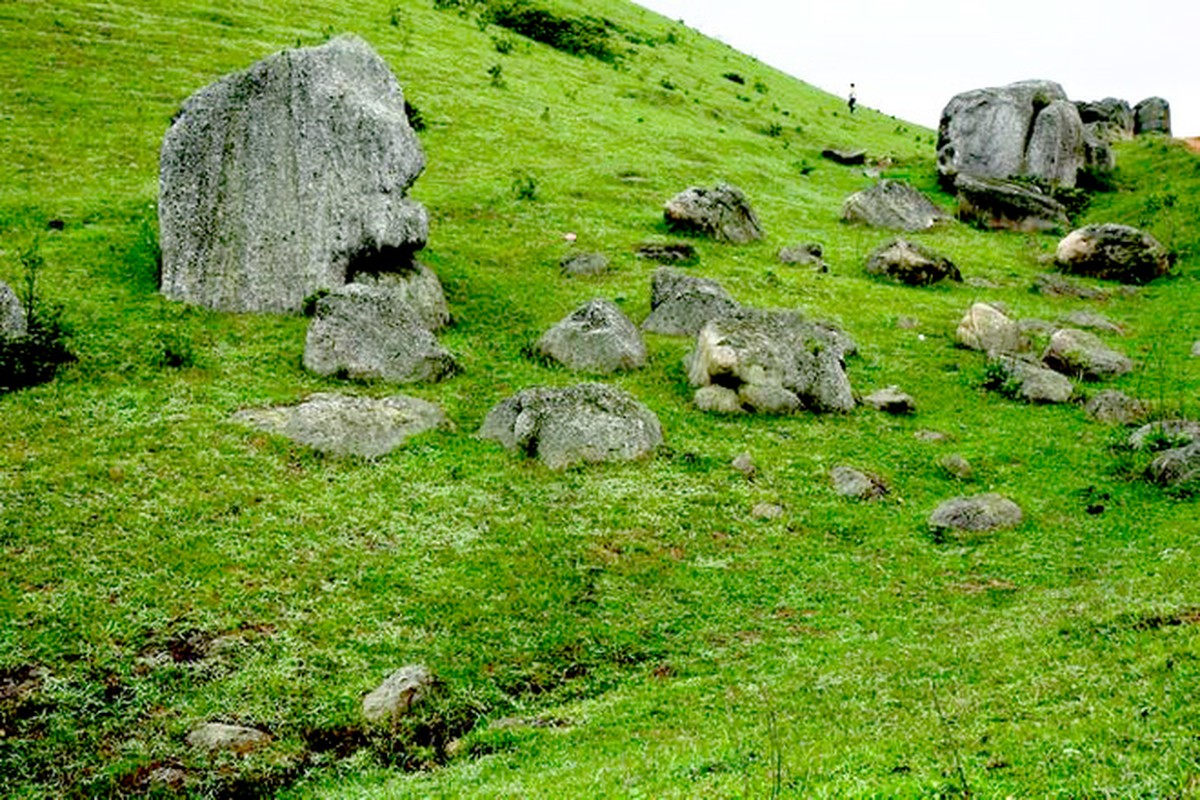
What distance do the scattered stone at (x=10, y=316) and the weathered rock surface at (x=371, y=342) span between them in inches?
324

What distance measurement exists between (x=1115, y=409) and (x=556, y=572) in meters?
21.9

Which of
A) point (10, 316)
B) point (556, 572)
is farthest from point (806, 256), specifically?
point (10, 316)

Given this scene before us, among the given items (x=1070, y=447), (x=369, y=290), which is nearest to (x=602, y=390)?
(x=369, y=290)

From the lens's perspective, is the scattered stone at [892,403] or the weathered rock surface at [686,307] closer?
the scattered stone at [892,403]

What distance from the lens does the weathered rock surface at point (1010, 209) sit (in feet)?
213

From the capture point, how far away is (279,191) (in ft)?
121

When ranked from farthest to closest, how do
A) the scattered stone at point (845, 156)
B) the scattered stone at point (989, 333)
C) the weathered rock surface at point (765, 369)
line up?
the scattered stone at point (845, 156)
the scattered stone at point (989, 333)
the weathered rock surface at point (765, 369)

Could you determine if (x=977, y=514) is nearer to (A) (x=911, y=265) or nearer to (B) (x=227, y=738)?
(B) (x=227, y=738)

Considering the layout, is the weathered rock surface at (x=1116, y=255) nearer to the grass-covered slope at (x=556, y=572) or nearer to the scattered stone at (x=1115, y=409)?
the grass-covered slope at (x=556, y=572)

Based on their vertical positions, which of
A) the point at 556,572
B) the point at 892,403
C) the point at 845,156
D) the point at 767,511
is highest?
the point at 845,156

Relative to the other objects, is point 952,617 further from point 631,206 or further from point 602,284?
point 631,206

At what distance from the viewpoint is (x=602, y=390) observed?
29.3 meters

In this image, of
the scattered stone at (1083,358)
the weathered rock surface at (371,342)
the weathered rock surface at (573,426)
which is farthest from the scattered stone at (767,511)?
the scattered stone at (1083,358)

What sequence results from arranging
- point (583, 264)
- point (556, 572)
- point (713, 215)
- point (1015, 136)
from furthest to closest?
point (1015, 136), point (713, 215), point (583, 264), point (556, 572)
